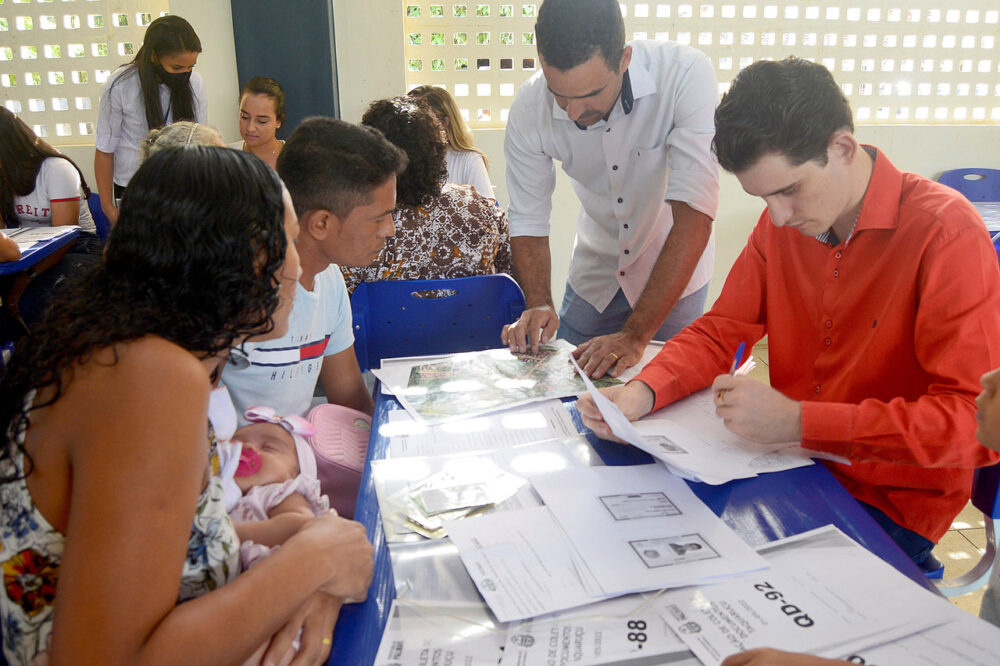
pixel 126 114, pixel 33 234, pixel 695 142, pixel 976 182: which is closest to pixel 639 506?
pixel 695 142

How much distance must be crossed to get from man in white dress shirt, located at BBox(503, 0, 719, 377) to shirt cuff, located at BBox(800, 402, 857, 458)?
484 mm

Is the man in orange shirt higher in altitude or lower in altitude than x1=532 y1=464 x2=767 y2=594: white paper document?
higher

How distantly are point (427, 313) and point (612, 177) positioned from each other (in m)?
0.66

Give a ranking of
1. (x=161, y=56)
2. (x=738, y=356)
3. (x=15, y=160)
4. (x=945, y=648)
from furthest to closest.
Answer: (x=161, y=56), (x=15, y=160), (x=738, y=356), (x=945, y=648)

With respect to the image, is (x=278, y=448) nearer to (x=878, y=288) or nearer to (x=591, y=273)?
(x=878, y=288)

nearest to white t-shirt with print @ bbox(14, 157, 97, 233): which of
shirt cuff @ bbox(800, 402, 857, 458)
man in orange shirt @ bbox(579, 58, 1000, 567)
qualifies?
man in orange shirt @ bbox(579, 58, 1000, 567)

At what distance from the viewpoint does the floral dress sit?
708 millimetres

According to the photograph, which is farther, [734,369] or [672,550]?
[734,369]

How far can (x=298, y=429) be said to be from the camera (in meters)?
1.30

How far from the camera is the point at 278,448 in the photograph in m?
1.25

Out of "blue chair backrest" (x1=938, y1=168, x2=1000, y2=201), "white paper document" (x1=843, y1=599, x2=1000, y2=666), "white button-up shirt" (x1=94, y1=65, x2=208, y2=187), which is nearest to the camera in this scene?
"white paper document" (x1=843, y1=599, x2=1000, y2=666)

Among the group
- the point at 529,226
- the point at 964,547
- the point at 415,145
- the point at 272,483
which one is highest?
the point at 415,145

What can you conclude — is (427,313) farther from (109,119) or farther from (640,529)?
(109,119)

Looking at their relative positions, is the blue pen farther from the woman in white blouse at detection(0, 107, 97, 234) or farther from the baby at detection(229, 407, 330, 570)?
the woman in white blouse at detection(0, 107, 97, 234)
